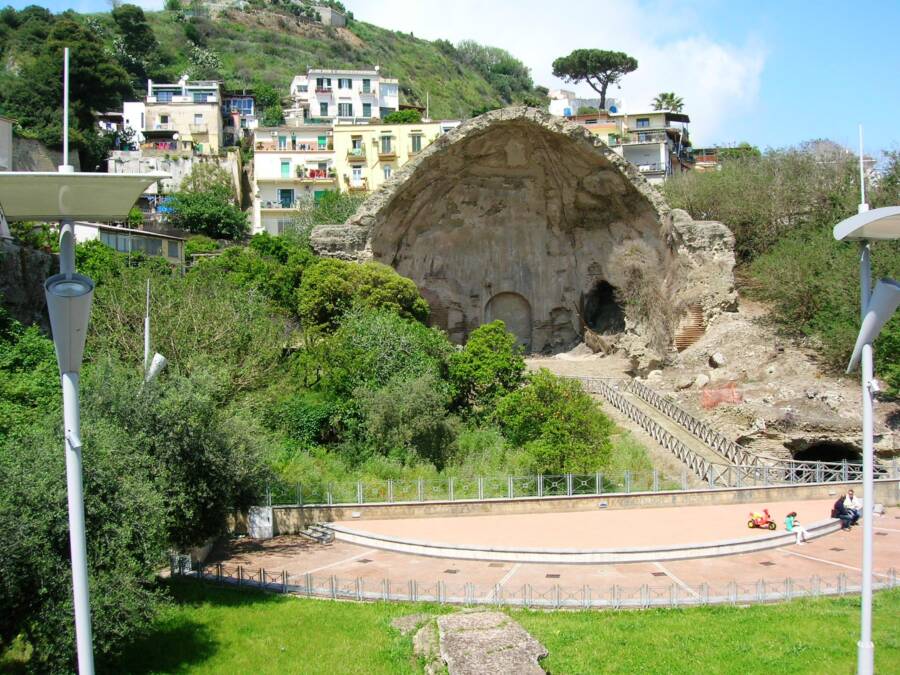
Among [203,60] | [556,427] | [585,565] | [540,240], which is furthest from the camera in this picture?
[203,60]

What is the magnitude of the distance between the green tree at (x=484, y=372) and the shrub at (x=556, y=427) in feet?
A: 7.99

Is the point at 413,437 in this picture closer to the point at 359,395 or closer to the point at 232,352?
the point at 359,395

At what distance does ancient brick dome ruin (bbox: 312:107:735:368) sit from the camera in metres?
36.6

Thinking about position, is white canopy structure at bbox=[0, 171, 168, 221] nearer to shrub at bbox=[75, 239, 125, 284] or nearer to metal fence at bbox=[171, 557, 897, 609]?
metal fence at bbox=[171, 557, 897, 609]

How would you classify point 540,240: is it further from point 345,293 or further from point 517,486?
point 517,486

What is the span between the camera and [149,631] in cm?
1288

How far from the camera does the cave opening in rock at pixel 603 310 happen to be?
42906mm

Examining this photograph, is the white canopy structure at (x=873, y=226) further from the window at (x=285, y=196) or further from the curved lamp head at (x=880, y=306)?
the window at (x=285, y=196)

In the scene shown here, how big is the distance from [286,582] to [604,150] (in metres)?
25.8

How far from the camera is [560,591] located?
50.9 ft

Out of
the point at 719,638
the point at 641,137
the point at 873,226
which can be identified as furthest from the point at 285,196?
the point at 873,226

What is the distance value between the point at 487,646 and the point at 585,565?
5951mm

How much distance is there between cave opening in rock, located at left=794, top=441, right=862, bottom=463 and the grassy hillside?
6469 centimetres

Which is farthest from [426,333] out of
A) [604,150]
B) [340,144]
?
[340,144]
